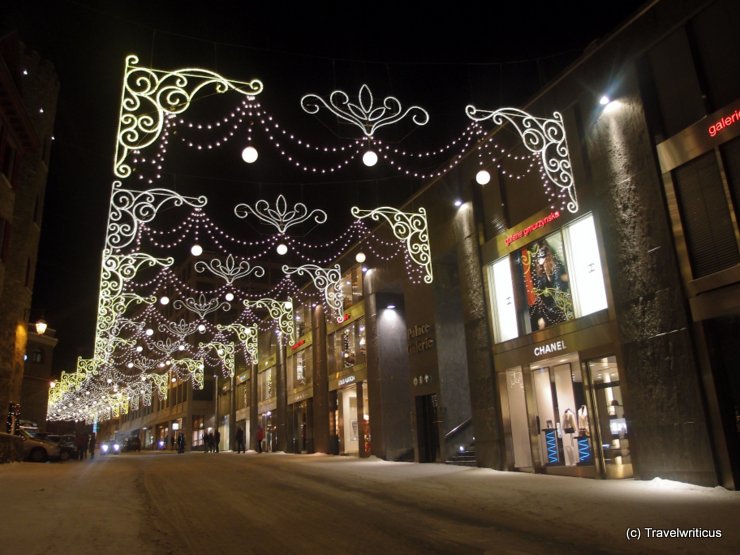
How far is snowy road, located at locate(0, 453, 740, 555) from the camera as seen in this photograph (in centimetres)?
705

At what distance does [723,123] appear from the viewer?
11312mm

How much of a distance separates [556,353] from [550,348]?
262 mm

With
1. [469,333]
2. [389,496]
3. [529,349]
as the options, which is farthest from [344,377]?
[389,496]

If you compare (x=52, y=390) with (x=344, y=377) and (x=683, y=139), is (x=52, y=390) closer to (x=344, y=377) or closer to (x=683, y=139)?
(x=344, y=377)

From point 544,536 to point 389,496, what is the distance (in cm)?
490

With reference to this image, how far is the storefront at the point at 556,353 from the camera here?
1413 centimetres

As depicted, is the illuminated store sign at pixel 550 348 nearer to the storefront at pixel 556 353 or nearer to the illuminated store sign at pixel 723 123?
the storefront at pixel 556 353

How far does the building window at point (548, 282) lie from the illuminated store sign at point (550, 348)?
59 cm

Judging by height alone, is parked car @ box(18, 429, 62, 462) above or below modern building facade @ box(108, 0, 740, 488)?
below

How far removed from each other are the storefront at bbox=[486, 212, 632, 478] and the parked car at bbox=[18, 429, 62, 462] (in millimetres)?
23703

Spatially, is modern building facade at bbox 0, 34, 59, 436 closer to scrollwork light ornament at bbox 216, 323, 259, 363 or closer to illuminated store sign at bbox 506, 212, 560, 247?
scrollwork light ornament at bbox 216, 323, 259, 363

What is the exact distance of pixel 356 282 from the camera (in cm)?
2984

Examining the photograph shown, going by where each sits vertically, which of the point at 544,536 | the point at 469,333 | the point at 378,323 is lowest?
the point at 544,536

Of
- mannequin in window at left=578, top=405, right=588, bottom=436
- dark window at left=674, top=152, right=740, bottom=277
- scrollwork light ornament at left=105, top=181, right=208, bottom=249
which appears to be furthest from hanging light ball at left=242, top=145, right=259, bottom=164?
mannequin in window at left=578, top=405, right=588, bottom=436
